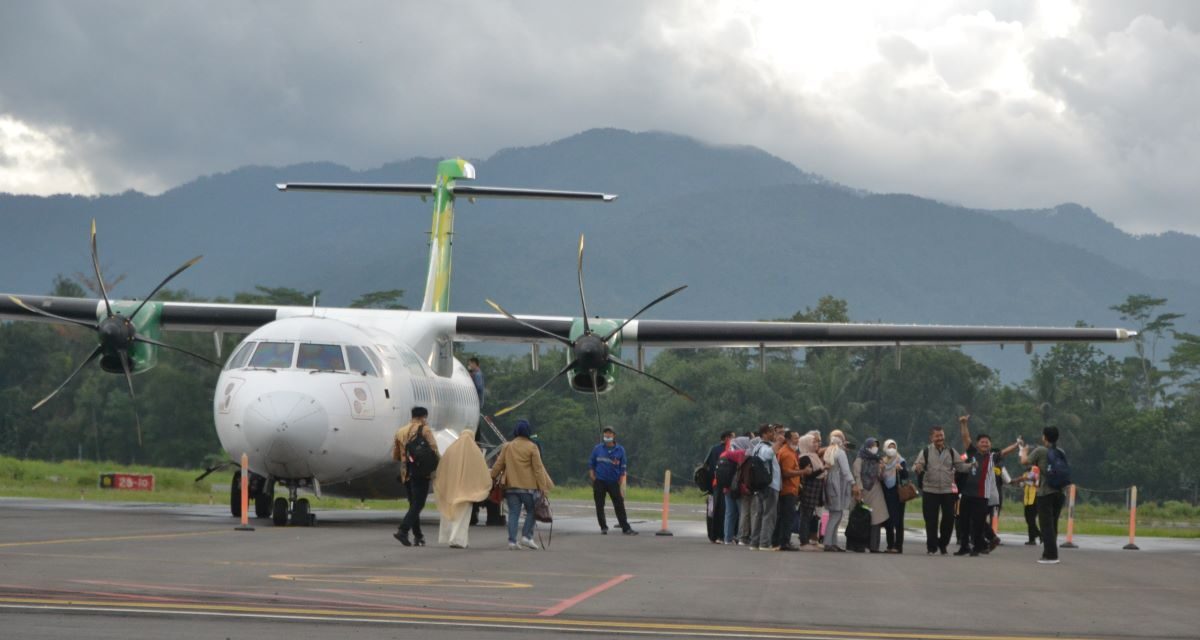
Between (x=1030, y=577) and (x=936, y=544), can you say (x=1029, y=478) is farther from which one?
(x=1030, y=577)

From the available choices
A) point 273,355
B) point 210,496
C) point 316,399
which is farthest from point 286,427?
point 210,496

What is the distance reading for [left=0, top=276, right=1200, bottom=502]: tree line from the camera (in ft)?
247

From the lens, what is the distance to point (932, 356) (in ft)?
297

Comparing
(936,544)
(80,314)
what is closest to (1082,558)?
(936,544)

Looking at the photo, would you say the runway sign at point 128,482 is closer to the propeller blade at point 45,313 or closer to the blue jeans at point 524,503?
the propeller blade at point 45,313

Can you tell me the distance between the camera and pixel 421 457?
18.1 meters

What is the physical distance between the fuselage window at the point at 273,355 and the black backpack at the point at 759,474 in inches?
244

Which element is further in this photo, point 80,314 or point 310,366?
point 80,314

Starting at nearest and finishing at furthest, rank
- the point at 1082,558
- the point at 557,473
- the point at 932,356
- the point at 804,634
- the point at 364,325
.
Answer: the point at 804,634, the point at 1082,558, the point at 364,325, the point at 557,473, the point at 932,356

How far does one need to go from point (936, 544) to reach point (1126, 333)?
24.6ft

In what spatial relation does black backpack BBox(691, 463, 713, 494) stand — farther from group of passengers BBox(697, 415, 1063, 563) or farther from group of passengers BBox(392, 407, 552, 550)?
group of passengers BBox(392, 407, 552, 550)

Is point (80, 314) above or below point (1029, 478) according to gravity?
above

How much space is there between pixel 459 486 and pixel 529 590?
610 centimetres

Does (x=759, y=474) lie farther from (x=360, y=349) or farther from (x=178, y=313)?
(x=178, y=313)
